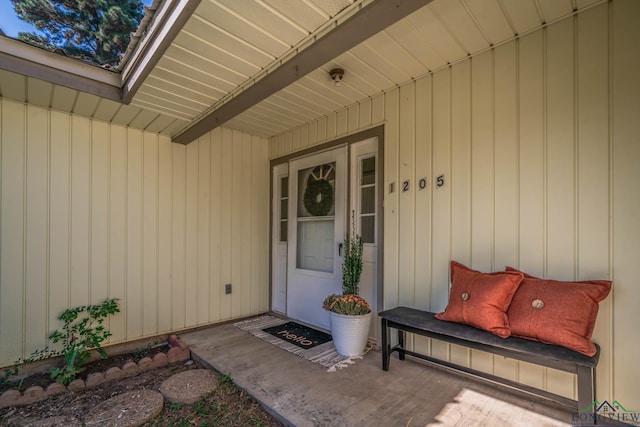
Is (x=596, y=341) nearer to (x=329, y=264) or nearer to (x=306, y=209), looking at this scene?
(x=329, y=264)

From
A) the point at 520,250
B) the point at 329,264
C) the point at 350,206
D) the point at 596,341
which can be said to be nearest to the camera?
the point at 596,341

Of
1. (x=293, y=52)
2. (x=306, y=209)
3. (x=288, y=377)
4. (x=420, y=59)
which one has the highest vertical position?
(x=420, y=59)

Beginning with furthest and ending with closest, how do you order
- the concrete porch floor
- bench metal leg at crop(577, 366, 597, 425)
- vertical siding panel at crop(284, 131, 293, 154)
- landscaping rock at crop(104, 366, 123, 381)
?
vertical siding panel at crop(284, 131, 293, 154)
landscaping rock at crop(104, 366, 123, 381)
the concrete porch floor
bench metal leg at crop(577, 366, 597, 425)

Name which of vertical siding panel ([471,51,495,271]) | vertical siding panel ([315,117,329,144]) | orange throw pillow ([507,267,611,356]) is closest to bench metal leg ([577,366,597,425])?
orange throw pillow ([507,267,611,356])

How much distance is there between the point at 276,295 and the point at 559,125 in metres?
3.67

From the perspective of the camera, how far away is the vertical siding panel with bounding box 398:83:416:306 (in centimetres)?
280

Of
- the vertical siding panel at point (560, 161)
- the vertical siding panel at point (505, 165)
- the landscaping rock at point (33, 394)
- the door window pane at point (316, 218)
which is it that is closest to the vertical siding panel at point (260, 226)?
the door window pane at point (316, 218)

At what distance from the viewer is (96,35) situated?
21.5 ft

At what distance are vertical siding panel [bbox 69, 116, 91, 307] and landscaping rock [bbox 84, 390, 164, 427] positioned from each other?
122 centimetres

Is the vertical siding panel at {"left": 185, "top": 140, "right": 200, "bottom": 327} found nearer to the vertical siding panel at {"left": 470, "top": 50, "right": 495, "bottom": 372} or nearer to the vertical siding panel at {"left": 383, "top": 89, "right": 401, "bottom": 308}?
the vertical siding panel at {"left": 383, "top": 89, "right": 401, "bottom": 308}

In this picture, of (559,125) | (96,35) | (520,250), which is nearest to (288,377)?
(520,250)

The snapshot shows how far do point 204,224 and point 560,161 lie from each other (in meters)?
3.56

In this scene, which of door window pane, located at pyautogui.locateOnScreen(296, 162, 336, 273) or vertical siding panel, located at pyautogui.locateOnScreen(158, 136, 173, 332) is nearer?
vertical siding panel, located at pyautogui.locateOnScreen(158, 136, 173, 332)

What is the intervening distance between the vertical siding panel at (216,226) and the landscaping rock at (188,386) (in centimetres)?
127
